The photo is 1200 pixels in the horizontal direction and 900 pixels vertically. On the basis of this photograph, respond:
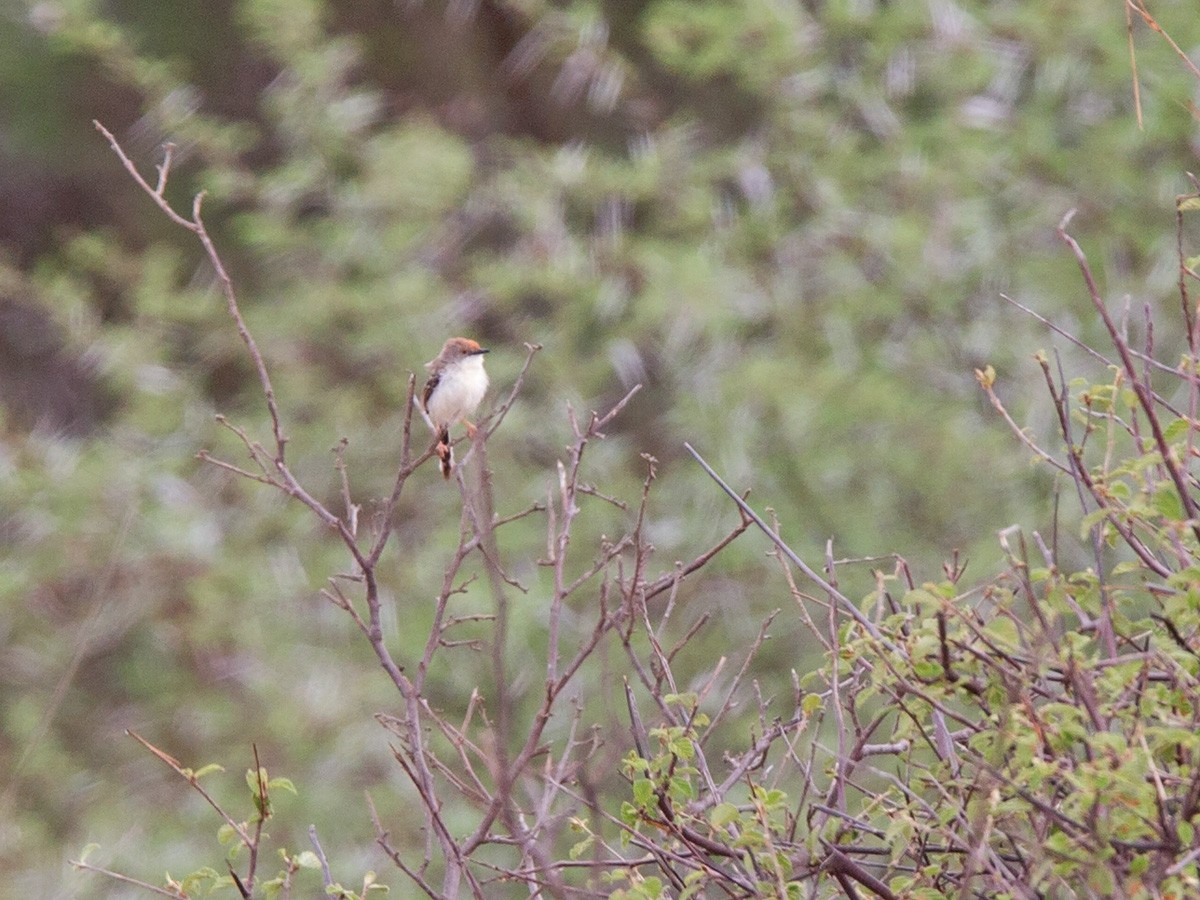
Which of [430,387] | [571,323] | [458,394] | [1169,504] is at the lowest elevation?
[571,323]

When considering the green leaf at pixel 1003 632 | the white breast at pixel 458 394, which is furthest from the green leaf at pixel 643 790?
the white breast at pixel 458 394

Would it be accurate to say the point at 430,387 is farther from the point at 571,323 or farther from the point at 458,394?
the point at 571,323

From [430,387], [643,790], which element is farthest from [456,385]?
[643,790]

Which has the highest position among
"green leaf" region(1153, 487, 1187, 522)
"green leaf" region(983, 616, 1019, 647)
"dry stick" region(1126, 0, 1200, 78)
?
"dry stick" region(1126, 0, 1200, 78)

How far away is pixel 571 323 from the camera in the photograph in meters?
7.56

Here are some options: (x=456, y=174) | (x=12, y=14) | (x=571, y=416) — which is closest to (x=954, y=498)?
(x=456, y=174)

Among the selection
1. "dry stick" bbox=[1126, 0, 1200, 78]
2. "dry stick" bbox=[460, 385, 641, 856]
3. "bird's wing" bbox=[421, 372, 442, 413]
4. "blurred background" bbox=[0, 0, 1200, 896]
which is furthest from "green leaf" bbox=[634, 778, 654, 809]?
"blurred background" bbox=[0, 0, 1200, 896]

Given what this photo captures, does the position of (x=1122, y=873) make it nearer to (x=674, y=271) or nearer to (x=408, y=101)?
(x=674, y=271)

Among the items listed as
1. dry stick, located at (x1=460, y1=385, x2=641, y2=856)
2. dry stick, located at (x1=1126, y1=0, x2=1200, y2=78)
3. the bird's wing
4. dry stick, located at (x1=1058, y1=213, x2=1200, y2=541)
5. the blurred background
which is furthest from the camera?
the blurred background

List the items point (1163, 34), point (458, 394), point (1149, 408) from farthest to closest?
1. point (458, 394)
2. point (1163, 34)
3. point (1149, 408)

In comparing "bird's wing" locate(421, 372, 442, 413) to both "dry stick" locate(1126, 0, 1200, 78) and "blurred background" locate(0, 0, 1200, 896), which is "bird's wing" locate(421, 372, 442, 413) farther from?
"dry stick" locate(1126, 0, 1200, 78)

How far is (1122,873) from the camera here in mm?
1758

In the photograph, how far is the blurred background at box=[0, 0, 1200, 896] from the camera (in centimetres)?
698

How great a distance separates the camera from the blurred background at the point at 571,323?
698 centimetres
